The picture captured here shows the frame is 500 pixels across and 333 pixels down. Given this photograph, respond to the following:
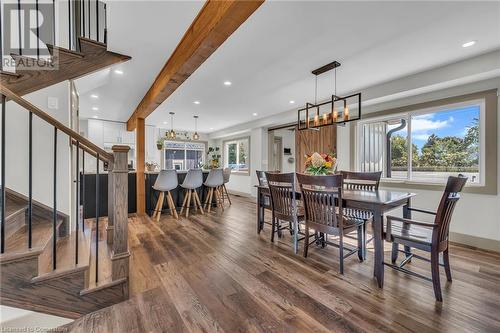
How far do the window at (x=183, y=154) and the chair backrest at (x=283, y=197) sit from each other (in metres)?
5.36

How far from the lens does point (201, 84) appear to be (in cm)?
366

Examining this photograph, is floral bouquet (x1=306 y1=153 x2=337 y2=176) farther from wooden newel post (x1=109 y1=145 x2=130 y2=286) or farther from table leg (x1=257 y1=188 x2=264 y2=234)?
wooden newel post (x1=109 y1=145 x2=130 y2=286)

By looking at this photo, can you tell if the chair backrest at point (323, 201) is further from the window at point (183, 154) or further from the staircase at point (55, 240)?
the window at point (183, 154)

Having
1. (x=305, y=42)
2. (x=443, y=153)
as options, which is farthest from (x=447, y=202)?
(x=443, y=153)

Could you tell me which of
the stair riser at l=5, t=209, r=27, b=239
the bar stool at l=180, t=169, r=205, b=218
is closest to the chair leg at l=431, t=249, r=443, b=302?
the stair riser at l=5, t=209, r=27, b=239

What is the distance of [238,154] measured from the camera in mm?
8164

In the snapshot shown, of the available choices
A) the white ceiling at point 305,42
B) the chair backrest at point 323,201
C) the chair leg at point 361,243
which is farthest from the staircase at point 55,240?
the chair leg at point 361,243

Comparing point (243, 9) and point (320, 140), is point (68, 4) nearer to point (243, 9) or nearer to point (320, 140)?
point (243, 9)

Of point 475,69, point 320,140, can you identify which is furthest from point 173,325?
point 320,140

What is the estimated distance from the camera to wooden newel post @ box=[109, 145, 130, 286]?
5.68 ft

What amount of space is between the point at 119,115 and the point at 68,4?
3737 mm

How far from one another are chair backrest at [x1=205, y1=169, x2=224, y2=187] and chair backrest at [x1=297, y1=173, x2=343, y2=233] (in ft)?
9.03

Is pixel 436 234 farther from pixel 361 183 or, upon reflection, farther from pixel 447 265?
pixel 361 183

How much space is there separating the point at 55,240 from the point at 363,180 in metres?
3.47
